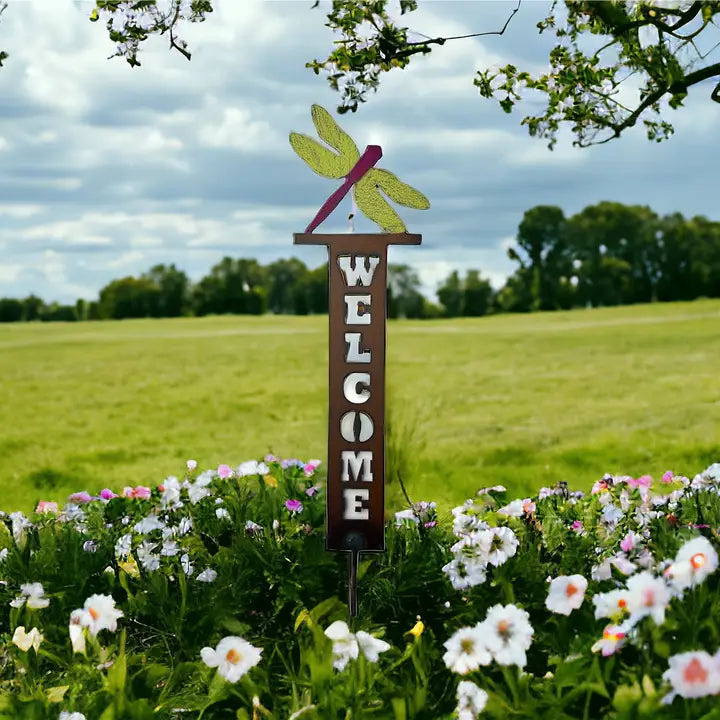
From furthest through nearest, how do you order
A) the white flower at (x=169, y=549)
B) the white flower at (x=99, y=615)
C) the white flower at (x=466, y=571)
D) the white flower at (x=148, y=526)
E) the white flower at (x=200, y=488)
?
1. the white flower at (x=200, y=488)
2. the white flower at (x=148, y=526)
3. the white flower at (x=169, y=549)
4. the white flower at (x=466, y=571)
5. the white flower at (x=99, y=615)

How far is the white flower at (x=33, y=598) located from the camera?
3730 millimetres

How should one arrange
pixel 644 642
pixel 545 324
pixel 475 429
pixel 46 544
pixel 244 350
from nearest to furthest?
1. pixel 644 642
2. pixel 46 544
3. pixel 475 429
4. pixel 244 350
5. pixel 545 324

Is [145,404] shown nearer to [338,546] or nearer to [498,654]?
[338,546]

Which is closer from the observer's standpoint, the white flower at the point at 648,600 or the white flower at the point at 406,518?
the white flower at the point at 648,600

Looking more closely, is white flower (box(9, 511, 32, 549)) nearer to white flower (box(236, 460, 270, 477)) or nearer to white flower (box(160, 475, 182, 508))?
white flower (box(160, 475, 182, 508))

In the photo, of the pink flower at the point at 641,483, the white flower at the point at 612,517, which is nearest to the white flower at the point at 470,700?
the white flower at the point at 612,517

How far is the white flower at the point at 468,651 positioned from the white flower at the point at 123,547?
2071mm

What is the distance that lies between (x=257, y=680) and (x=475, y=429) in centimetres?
829

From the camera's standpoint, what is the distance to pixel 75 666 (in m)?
3.45

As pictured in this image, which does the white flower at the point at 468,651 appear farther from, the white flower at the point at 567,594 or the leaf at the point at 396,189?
the leaf at the point at 396,189

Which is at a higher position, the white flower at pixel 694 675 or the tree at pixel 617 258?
A: the tree at pixel 617 258

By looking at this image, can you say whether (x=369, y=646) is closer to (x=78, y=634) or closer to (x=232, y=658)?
(x=232, y=658)

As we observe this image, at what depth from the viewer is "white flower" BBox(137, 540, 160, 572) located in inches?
167

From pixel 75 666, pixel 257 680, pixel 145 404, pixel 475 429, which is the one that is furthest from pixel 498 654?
pixel 145 404
